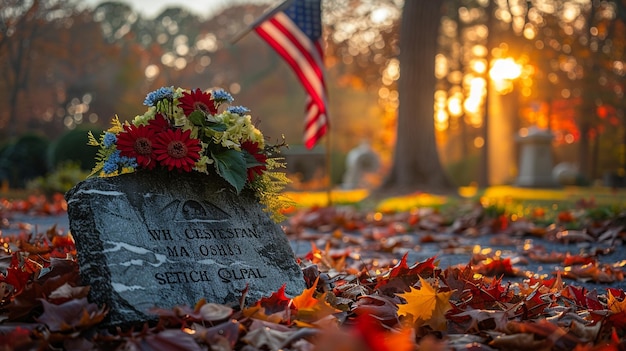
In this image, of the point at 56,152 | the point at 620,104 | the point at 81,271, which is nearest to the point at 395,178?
the point at 56,152

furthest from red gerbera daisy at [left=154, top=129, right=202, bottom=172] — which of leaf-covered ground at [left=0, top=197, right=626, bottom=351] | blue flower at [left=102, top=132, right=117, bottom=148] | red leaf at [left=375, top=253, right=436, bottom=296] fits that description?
red leaf at [left=375, top=253, right=436, bottom=296]

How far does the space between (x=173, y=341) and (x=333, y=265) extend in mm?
2071

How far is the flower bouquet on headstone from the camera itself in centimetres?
267

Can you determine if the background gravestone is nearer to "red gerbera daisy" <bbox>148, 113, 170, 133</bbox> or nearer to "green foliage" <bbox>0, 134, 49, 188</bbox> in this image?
"red gerbera daisy" <bbox>148, 113, 170, 133</bbox>

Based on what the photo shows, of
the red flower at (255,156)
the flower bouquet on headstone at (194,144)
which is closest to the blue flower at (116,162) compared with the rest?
the flower bouquet on headstone at (194,144)

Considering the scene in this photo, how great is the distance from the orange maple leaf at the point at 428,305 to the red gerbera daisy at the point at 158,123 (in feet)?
4.24

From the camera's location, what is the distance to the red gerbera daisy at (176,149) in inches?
104

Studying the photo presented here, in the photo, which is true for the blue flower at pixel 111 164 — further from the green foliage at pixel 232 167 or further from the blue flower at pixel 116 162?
the green foliage at pixel 232 167

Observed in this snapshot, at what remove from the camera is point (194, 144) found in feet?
8.84

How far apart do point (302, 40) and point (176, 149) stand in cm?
591

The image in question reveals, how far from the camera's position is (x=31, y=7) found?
1811cm

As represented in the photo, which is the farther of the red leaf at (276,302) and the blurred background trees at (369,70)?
the blurred background trees at (369,70)

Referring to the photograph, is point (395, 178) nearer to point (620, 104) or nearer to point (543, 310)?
point (543, 310)

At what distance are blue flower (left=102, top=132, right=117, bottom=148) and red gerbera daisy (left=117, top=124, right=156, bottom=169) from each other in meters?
0.07
